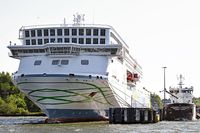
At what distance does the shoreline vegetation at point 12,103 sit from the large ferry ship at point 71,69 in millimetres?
64435

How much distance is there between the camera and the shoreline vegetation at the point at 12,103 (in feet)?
440

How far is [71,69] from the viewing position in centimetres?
6662

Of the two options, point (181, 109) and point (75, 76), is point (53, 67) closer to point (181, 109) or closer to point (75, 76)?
point (75, 76)

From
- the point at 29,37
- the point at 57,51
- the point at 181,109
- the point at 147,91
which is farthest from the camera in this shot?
the point at 147,91

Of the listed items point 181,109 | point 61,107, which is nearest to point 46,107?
point 61,107

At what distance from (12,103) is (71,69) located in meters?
72.5

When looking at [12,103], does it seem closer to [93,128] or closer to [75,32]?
[75,32]

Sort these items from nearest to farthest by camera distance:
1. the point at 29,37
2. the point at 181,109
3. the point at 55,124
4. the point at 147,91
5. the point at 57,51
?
the point at 55,124
the point at 57,51
the point at 29,37
the point at 181,109
the point at 147,91

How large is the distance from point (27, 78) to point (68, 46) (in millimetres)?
6575

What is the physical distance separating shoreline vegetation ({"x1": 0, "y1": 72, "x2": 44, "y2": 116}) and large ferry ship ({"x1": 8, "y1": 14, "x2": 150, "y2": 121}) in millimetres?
64435

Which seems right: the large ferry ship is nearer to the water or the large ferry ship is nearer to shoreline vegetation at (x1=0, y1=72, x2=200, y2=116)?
the water

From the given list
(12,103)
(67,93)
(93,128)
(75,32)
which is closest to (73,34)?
(75,32)

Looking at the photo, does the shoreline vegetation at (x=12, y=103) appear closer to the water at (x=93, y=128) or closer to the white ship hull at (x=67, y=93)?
the white ship hull at (x=67, y=93)

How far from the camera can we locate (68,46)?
219 feet
